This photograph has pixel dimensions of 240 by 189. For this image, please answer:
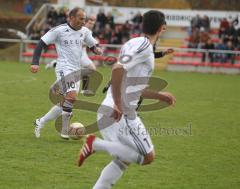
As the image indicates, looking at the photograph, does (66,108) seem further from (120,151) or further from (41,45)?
(120,151)

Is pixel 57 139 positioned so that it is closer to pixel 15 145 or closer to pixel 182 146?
pixel 15 145

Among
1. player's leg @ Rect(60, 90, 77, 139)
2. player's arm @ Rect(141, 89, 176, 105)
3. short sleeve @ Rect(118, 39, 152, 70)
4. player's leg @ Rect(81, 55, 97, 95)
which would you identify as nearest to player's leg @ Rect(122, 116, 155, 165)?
player's arm @ Rect(141, 89, 176, 105)

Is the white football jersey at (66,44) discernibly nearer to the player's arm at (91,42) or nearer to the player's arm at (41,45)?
the player's arm at (41,45)

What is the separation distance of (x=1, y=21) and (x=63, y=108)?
30.5 meters

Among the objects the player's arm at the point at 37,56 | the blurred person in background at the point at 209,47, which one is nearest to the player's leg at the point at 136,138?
the player's arm at the point at 37,56

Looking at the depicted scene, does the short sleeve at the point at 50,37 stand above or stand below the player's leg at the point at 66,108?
above

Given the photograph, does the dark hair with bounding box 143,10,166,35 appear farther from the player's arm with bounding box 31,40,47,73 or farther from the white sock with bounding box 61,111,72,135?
the white sock with bounding box 61,111,72,135

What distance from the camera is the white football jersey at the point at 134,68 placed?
6395 millimetres

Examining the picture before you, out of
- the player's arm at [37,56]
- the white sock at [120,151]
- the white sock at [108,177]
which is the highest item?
the white sock at [120,151]

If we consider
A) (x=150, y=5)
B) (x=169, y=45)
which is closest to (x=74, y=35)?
(x=169, y=45)

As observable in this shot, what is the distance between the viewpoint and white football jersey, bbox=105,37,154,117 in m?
6.39

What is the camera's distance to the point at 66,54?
11.0 metres

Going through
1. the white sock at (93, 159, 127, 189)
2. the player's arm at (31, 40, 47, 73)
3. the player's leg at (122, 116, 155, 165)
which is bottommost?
the player's arm at (31, 40, 47, 73)

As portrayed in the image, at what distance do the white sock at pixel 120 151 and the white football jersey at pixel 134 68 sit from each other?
1.09 feet
